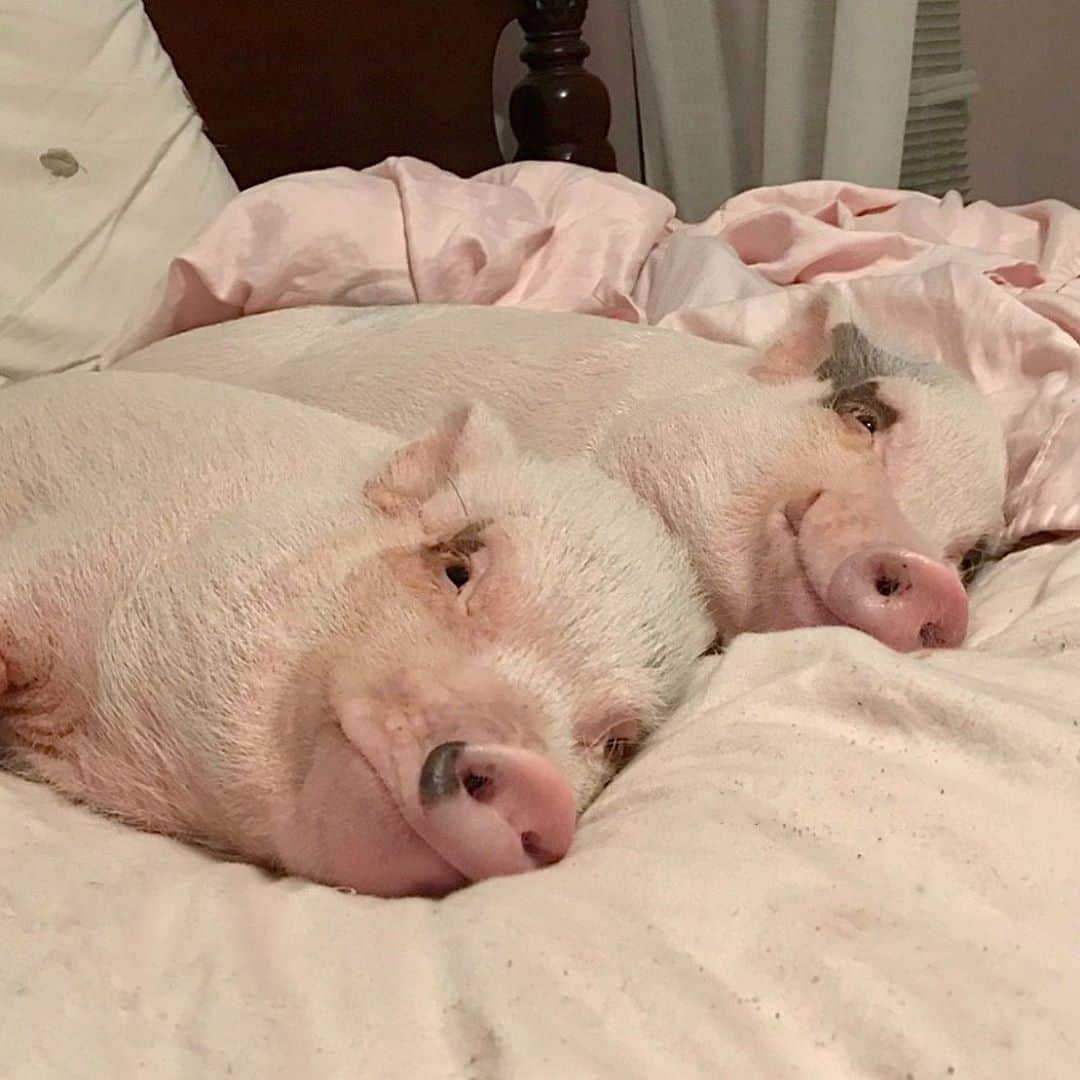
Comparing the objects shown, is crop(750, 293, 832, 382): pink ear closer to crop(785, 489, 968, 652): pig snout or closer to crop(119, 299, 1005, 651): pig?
crop(119, 299, 1005, 651): pig

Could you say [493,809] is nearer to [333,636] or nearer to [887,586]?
[333,636]

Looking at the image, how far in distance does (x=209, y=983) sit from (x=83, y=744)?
1.04 feet

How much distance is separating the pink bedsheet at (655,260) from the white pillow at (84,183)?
0.07 m

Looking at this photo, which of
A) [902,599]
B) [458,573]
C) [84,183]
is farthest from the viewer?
[84,183]

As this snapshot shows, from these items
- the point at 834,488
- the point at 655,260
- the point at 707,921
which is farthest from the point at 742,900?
the point at 655,260

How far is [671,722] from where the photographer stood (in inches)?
31.6

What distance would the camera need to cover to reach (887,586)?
2.99 ft

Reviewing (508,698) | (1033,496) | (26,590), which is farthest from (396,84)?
(508,698)

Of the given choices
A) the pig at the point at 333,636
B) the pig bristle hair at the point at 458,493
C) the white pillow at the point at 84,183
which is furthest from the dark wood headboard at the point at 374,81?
the pig bristle hair at the point at 458,493

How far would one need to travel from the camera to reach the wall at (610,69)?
9.57 feet

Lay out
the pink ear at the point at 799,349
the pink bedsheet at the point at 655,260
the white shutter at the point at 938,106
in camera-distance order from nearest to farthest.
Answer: the pink ear at the point at 799,349 < the pink bedsheet at the point at 655,260 < the white shutter at the point at 938,106

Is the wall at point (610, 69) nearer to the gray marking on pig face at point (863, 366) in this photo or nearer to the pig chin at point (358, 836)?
the gray marking on pig face at point (863, 366)

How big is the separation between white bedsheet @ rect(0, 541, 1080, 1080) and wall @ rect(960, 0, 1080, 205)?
8.09ft

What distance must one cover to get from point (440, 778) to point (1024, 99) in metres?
2.75
